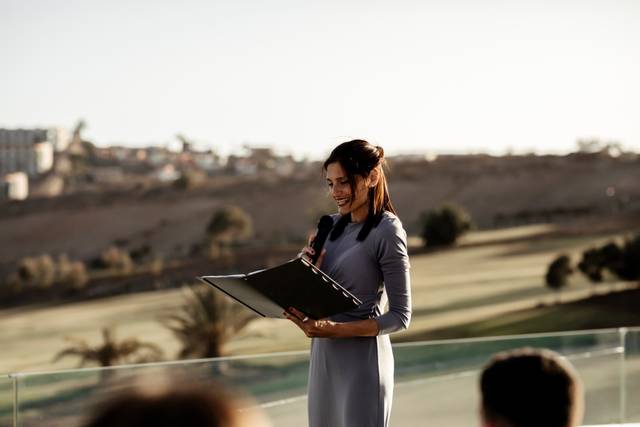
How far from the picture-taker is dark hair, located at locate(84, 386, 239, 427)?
3.00 feet

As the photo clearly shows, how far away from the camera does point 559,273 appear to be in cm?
2105

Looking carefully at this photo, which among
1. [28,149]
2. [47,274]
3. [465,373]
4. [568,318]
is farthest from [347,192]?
[568,318]

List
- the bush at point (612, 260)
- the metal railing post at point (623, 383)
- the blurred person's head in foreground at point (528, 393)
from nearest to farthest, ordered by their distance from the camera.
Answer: the blurred person's head in foreground at point (528, 393) → the metal railing post at point (623, 383) → the bush at point (612, 260)

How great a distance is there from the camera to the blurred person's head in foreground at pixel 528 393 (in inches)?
55.4

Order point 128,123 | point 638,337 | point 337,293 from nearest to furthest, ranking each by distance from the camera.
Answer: point 337,293 < point 638,337 < point 128,123

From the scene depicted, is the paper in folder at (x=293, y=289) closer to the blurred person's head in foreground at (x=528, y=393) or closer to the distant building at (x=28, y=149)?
the blurred person's head in foreground at (x=528, y=393)

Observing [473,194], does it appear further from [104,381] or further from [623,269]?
[104,381]

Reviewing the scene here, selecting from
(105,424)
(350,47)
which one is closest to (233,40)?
(350,47)

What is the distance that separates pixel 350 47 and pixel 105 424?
1889cm

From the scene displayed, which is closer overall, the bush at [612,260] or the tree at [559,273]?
the bush at [612,260]

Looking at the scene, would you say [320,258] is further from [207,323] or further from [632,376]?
[207,323]

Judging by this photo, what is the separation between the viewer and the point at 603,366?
5184 mm

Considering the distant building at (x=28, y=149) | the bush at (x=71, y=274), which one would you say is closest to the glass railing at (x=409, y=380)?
the bush at (x=71, y=274)

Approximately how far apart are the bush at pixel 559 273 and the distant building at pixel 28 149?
30.5ft
